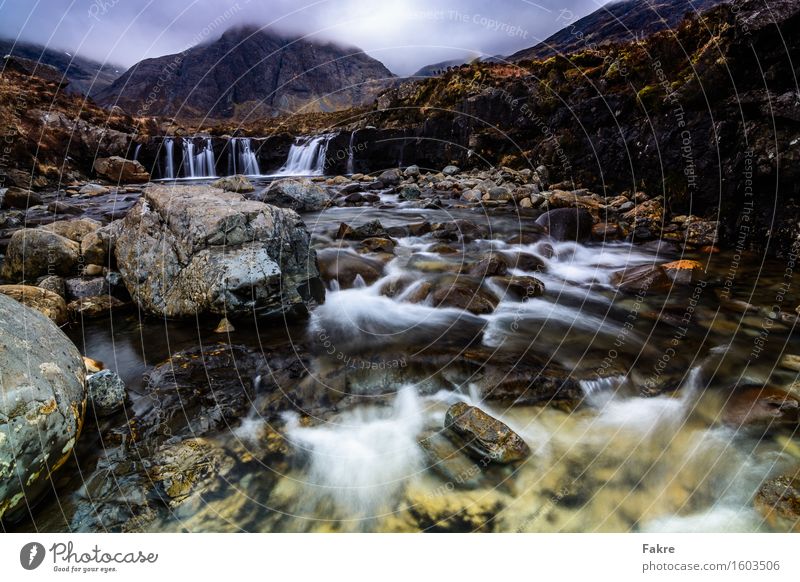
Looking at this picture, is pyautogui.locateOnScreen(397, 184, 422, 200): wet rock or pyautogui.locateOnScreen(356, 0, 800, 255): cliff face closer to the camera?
pyautogui.locateOnScreen(356, 0, 800, 255): cliff face

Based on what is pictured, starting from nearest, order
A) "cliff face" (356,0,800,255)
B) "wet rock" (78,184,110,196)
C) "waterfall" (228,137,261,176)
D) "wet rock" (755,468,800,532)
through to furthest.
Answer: "wet rock" (755,468,800,532), "cliff face" (356,0,800,255), "wet rock" (78,184,110,196), "waterfall" (228,137,261,176)

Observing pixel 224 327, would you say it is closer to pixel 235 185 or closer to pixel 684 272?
pixel 684 272

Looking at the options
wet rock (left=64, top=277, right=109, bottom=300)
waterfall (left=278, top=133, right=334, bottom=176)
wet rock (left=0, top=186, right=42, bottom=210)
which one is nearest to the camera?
wet rock (left=64, top=277, right=109, bottom=300)

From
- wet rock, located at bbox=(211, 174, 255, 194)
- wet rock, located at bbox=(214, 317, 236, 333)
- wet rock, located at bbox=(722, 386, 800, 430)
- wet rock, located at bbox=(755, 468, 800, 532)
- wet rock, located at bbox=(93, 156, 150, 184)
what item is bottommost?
wet rock, located at bbox=(755, 468, 800, 532)

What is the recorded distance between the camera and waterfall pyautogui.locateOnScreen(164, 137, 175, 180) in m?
29.5

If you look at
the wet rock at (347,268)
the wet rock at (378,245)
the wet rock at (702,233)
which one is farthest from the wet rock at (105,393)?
the wet rock at (702,233)

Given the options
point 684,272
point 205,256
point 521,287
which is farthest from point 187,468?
point 684,272

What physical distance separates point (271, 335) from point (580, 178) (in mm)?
15186

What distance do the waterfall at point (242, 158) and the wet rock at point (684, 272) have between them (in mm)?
29057

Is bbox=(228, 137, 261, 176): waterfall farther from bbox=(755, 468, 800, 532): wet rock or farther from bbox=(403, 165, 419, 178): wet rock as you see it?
bbox=(755, 468, 800, 532): wet rock

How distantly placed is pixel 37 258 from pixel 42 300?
75.6 inches

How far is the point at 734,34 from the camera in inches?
381

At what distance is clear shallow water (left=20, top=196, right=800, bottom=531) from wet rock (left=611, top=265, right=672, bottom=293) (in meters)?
0.25

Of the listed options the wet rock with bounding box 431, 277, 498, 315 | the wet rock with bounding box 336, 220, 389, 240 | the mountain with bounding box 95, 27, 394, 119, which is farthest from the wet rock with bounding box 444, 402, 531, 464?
the mountain with bounding box 95, 27, 394, 119
